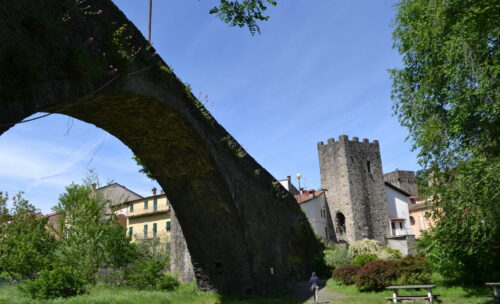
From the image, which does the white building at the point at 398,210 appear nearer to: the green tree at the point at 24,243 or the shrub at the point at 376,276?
the shrub at the point at 376,276

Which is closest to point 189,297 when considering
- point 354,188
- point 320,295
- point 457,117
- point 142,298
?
point 142,298

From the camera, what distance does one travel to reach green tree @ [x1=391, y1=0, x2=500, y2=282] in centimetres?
1002

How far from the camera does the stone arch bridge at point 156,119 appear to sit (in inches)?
196

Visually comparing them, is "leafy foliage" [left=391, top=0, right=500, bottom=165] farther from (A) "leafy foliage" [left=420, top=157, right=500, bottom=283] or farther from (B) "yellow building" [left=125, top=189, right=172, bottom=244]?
(B) "yellow building" [left=125, top=189, right=172, bottom=244]

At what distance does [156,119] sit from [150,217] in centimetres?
2863

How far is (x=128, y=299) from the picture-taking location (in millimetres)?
10773

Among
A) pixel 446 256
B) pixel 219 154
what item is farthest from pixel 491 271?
pixel 219 154

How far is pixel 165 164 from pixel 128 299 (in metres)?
3.78

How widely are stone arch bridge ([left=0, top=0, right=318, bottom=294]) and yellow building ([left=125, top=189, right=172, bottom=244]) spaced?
18.3m

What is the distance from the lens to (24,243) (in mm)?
21391

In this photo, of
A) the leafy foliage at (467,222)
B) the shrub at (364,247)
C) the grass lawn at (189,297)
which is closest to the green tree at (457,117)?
the leafy foliage at (467,222)

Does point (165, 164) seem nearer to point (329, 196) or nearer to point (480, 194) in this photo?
point (480, 194)

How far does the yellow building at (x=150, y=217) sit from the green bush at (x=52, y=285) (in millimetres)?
21436

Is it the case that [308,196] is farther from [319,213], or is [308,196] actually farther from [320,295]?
[320,295]
